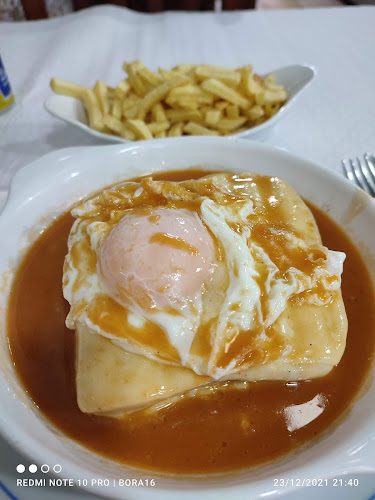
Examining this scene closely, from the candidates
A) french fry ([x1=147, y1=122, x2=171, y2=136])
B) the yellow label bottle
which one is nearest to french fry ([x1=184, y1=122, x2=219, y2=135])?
french fry ([x1=147, y1=122, x2=171, y2=136])

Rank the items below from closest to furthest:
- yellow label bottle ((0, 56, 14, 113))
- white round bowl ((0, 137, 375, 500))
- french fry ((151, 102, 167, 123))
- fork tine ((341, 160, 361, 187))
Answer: white round bowl ((0, 137, 375, 500)), fork tine ((341, 160, 361, 187)), french fry ((151, 102, 167, 123)), yellow label bottle ((0, 56, 14, 113))

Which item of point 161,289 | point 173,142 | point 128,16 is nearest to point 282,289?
point 161,289

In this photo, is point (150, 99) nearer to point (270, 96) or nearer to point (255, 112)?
point (255, 112)

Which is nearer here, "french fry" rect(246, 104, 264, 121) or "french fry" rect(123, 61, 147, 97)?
"french fry" rect(246, 104, 264, 121)

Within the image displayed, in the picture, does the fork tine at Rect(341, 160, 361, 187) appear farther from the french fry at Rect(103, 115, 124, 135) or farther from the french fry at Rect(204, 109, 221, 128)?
the french fry at Rect(103, 115, 124, 135)

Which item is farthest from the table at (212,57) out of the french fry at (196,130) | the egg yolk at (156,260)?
the egg yolk at (156,260)

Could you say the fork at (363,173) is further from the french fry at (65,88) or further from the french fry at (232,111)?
the french fry at (65,88)
